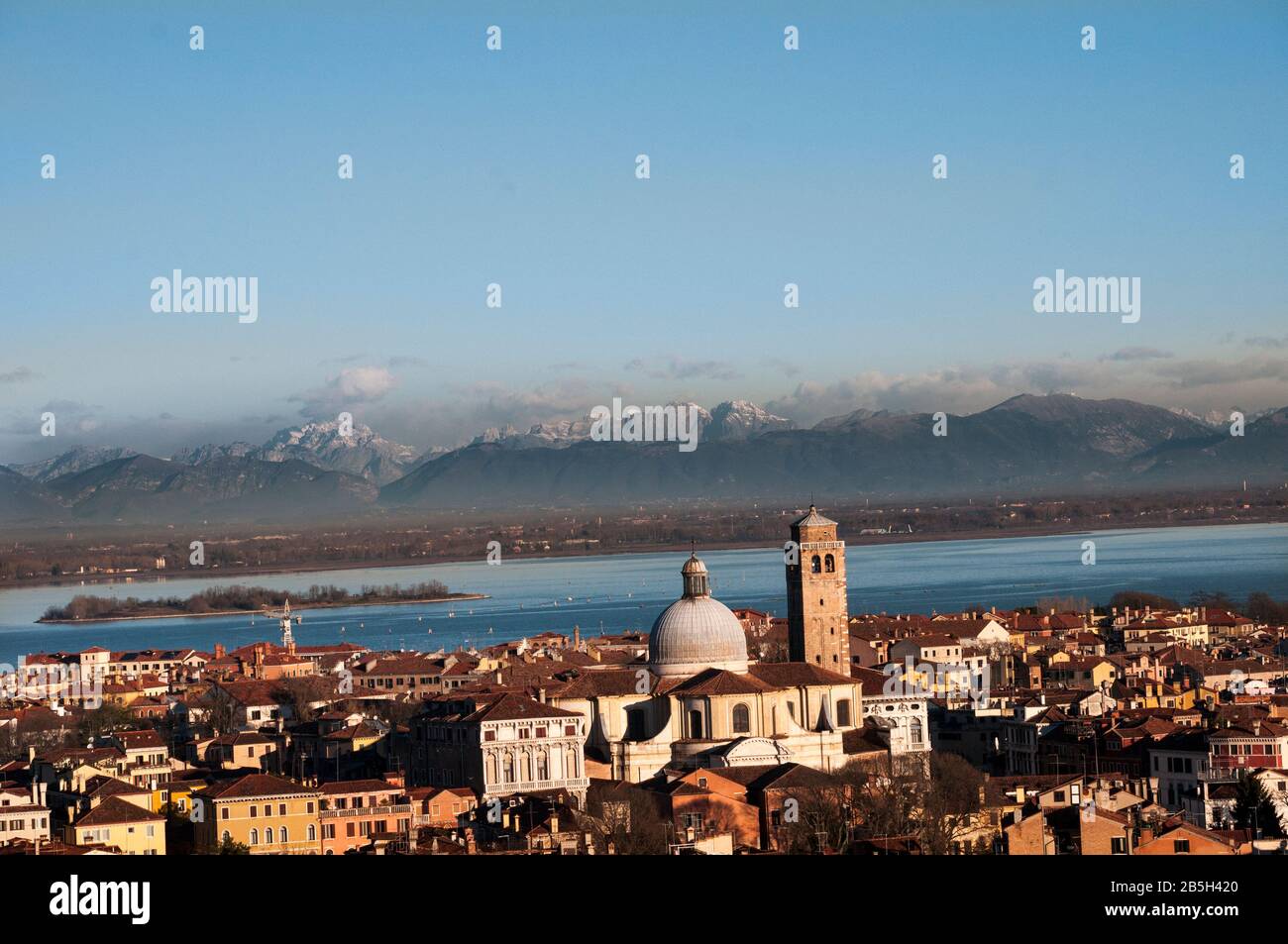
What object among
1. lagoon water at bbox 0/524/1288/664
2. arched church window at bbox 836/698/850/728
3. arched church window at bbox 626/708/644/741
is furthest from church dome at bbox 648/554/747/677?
lagoon water at bbox 0/524/1288/664

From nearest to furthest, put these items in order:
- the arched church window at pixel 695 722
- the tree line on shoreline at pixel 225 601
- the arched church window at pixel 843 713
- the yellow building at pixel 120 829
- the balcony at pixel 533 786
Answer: the yellow building at pixel 120 829 < the balcony at pixel 533 786 < the arched church window at pixel 695 722 < the arched church window at pixel 843 713 < the tree line on shoreline at pixel 225 601

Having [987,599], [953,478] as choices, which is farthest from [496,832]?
[953,478]

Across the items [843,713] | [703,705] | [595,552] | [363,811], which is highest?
[595,552]

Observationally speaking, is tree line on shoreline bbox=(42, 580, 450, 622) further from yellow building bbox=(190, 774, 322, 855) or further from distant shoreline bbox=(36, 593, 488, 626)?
yellow building bbox=(190, 774, 322, 855)

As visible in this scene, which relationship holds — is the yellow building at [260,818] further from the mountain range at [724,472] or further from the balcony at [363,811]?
the mountain range at [724,472]

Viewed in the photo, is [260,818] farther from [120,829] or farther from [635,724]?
[635,724]

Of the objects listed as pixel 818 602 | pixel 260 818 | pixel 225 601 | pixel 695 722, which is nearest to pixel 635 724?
pixel 695 722

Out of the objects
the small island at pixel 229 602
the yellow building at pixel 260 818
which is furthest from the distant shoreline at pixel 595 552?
the yellow building at pixel 260 818
